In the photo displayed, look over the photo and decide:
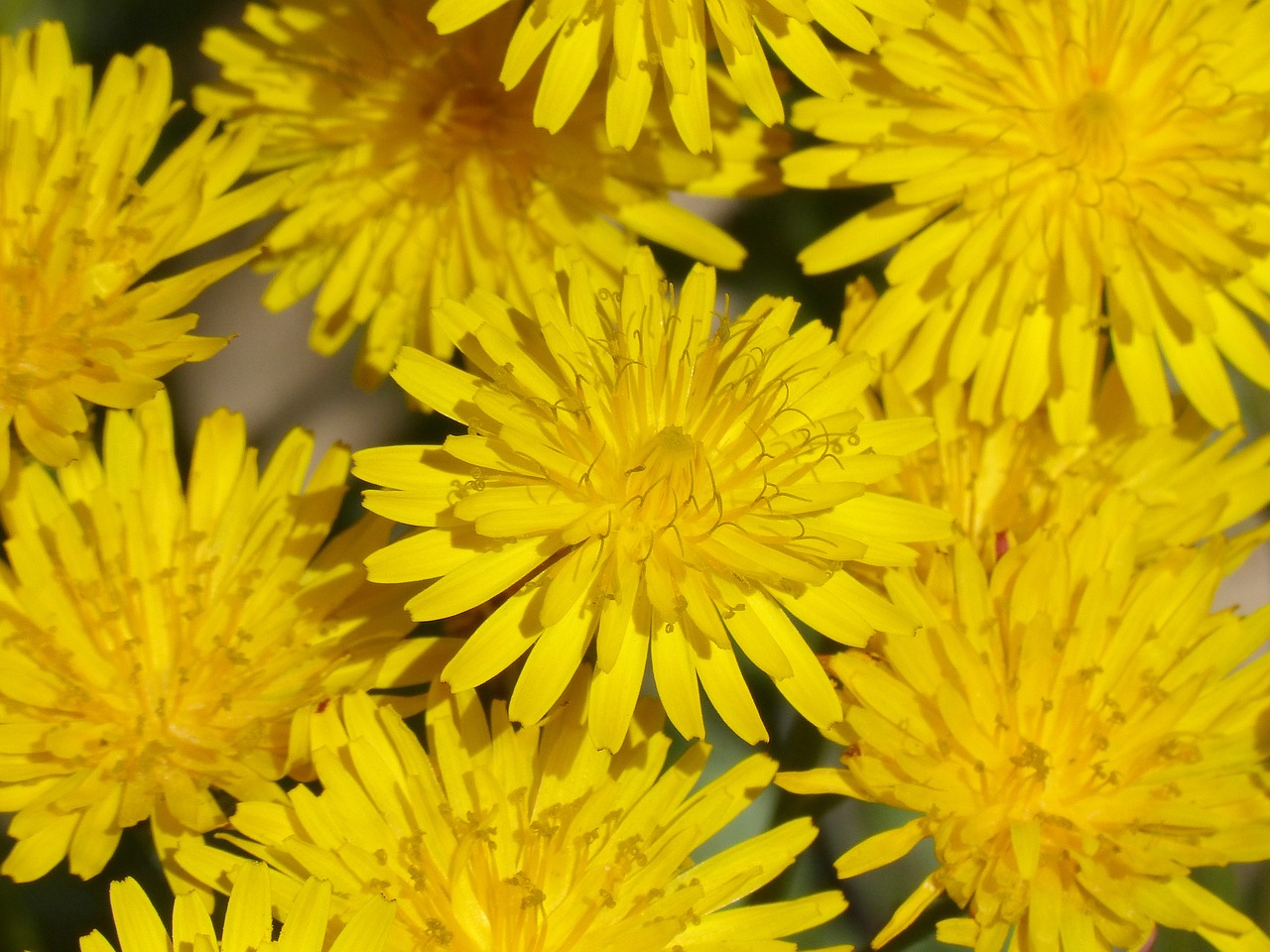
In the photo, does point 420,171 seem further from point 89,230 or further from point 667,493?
point 667,493

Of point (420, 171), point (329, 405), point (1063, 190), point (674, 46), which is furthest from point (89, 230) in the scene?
point (1063, 190)

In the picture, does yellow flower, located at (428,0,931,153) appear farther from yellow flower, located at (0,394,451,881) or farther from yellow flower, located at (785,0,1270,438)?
yellow flower, located at (0,394,451,881)

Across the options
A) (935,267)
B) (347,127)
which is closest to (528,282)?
(347,127)

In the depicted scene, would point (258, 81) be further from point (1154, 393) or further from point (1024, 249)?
point (1154, 393)

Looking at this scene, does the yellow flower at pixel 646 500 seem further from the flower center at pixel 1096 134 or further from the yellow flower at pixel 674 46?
the flower center at pixel 1096 134

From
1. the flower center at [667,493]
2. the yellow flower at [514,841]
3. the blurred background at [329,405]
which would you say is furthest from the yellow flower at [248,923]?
the flower center at [667,493]

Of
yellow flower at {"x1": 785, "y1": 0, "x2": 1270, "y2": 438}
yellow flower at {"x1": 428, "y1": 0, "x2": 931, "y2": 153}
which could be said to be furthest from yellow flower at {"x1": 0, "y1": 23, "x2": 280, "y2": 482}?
yellow flower at {"x1": 785, "y1": 0, "x2": 1270, "y2": 438}
